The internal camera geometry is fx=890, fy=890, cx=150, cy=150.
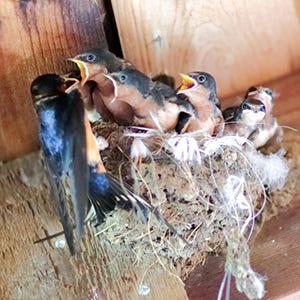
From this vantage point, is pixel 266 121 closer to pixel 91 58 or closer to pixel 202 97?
pixel 202 97

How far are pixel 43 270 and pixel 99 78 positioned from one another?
418 mm

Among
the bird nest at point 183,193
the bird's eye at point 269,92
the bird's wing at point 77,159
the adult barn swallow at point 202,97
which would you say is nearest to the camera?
the bird's wing at point 77,159

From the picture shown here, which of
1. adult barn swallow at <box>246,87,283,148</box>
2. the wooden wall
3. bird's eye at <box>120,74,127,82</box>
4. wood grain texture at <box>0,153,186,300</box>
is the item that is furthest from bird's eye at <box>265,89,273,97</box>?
wood grain texture at <box>0,153,186,300</box>

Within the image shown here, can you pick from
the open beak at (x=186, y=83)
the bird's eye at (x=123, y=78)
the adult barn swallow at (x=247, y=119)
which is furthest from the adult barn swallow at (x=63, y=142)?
the adult barn swallow at (x=247, y=119)

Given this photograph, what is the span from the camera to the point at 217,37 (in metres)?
2.14

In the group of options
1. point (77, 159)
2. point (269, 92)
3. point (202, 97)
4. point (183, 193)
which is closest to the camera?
point (77, 159)

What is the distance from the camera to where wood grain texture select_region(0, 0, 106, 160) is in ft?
6.32

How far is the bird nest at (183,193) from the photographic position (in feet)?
5.81

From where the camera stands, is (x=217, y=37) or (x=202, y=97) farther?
(x=217, y=37)

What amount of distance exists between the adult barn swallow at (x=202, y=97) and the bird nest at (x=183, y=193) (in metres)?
0.07

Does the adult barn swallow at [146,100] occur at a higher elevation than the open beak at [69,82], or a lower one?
lower

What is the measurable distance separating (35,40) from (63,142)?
36 centimetres

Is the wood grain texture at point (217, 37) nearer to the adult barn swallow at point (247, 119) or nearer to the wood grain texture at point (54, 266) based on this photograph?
the adult barn swallow at point (247, 119)

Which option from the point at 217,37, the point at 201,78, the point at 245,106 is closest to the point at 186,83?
the point at 201,78
